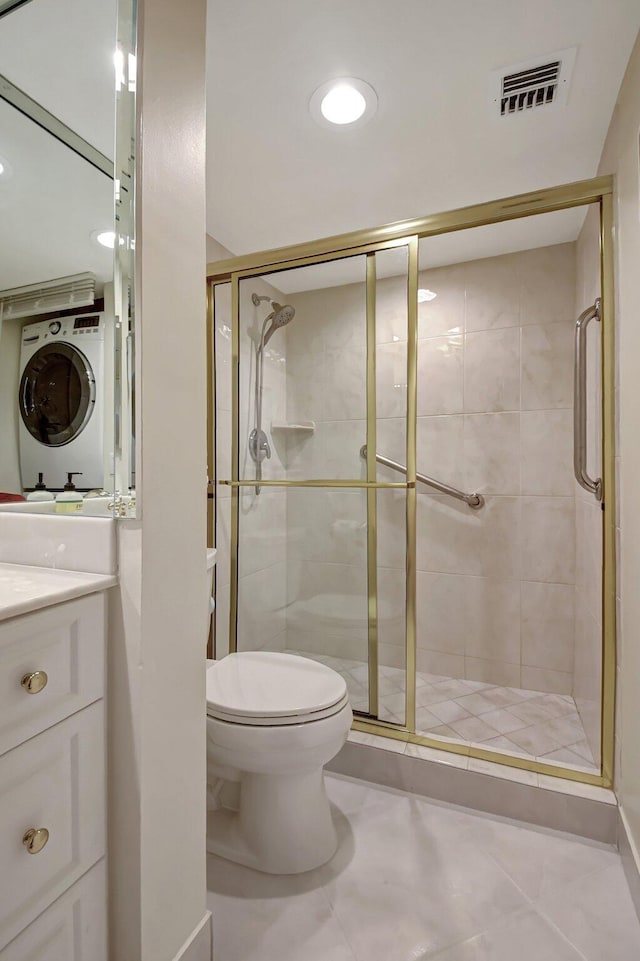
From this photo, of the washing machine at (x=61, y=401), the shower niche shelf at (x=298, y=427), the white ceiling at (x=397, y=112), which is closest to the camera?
the washing machine at (x=61, y=401)

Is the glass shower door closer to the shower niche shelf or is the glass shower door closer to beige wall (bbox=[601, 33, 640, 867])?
the shower niche shelf

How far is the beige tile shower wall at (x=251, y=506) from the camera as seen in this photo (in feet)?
6.72

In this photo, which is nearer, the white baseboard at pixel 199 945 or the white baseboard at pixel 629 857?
the white baseboard at pixel 199 945

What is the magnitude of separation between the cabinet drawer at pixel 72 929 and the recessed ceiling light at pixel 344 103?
196 centimetres

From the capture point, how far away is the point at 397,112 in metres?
1.53

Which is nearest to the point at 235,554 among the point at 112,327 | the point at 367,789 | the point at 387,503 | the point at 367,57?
the point at 387,503

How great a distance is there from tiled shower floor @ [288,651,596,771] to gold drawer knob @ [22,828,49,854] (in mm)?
1302

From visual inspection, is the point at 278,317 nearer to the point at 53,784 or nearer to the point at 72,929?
the point at 53,784

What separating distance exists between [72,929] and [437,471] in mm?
2214

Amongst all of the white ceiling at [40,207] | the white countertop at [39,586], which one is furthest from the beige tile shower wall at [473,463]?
the white countertop at [39,586]

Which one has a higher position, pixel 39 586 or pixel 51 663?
pixel 39 586

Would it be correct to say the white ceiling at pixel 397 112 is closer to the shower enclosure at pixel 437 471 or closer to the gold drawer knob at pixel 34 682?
the shower enclosure at pixel 437 471

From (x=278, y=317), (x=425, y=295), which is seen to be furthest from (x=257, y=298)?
(x=425, y=295)

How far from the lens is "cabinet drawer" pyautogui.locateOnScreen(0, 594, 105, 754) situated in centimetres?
70
